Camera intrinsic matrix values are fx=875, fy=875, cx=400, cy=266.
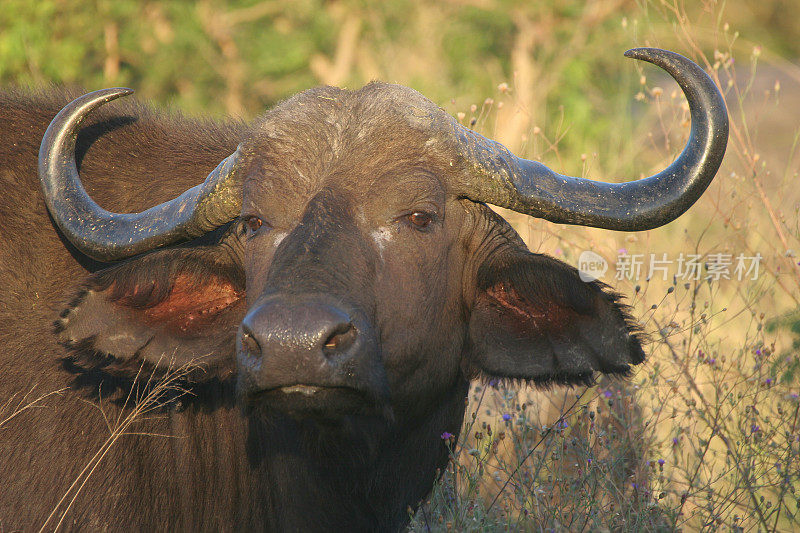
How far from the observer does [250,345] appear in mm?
2836

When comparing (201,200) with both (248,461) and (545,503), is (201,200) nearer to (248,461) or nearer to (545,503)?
(248,461)

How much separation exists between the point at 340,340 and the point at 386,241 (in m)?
0.53

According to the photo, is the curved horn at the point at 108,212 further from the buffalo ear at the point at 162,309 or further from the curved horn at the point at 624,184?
the curved horn at the point at 624,184

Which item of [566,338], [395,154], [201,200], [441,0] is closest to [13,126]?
[201,200]

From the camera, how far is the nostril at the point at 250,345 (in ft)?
9.18

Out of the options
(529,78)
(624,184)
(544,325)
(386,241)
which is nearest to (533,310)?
(544,325)

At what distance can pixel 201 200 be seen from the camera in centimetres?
346

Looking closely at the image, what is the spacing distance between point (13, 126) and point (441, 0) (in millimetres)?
11566

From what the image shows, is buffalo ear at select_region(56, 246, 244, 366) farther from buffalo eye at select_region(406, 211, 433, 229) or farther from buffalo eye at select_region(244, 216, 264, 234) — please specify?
buffalo eye at select_region(406, 211, 433, 229)

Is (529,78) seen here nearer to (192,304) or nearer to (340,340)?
(192,304)

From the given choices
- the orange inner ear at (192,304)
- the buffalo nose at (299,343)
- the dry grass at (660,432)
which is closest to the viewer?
the buffalo nose at (299,343)

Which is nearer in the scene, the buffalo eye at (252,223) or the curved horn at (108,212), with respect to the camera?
the buffalo eye at (252,223)

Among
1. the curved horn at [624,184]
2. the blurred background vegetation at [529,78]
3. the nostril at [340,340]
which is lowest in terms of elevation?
the nostril at [340,340]
